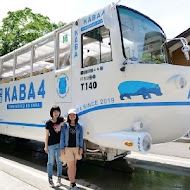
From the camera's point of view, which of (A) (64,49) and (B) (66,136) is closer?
(B) (66,136)

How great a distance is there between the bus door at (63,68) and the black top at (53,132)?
72 cm

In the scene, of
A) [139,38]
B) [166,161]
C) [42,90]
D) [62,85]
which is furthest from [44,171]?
[139,38]

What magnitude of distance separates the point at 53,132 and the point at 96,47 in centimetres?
198

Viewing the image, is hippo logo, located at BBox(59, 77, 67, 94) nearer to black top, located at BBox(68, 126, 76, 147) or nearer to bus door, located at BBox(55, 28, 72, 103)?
bus door, located at BBox(55, 28, 72, 103)

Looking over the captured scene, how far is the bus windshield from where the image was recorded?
4.70 m

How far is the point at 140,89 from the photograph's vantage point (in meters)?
4.30

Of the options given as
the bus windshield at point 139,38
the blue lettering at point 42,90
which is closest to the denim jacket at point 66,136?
the bus windshield at point 139,38

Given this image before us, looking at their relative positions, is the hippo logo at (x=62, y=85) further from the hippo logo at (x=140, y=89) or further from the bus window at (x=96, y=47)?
the hippo logo at (x=140, y=89)

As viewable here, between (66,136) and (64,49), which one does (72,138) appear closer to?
(66,136)

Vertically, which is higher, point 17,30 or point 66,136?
point 17,30

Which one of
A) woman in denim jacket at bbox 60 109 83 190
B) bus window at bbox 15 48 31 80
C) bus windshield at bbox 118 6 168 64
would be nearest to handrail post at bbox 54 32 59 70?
bus window at bbox 15 48 31 80

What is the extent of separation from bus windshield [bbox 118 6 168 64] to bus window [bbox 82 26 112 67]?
13.8 inches

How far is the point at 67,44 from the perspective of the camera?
5.73 metres

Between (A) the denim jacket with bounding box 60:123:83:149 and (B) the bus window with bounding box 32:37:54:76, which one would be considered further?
(B) the bus window with bounding box 32:37:54:76
